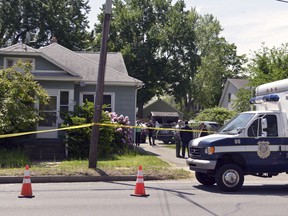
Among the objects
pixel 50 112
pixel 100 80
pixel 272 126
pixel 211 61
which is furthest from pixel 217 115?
pixel 211 61

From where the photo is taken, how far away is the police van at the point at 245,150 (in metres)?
12.6

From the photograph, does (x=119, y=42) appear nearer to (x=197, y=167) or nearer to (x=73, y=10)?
(x=73, y=10)

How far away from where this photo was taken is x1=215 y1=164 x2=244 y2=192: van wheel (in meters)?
12.6

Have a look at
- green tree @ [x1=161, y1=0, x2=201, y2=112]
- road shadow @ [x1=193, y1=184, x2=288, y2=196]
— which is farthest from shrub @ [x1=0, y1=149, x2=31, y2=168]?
green tree @ [x1=161, y1=0, x2=201, y2=112]

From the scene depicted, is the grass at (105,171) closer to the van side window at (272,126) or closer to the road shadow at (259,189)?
the road shadow at (259,189)

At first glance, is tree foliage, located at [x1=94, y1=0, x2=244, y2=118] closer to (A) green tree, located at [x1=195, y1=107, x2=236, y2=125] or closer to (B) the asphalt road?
(A) green tree, located at [x1=195, y1=107, x2=236, y2=125]

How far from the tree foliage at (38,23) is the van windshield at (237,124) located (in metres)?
40.8

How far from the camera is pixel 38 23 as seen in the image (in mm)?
53312

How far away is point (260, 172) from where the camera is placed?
42.5 feet

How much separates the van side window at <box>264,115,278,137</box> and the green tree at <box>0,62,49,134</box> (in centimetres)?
1023

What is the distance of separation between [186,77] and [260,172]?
46806 mm

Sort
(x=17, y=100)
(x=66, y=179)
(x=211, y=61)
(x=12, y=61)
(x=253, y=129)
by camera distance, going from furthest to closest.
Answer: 1. (x=211, y=61)
2. (x=12, y=61)
3. (x=17, y=100)
4. (x=66, y=179)
5. (x=253, y=129)

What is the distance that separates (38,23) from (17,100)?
35382mm

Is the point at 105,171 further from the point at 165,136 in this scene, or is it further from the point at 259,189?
the point at 165,136
